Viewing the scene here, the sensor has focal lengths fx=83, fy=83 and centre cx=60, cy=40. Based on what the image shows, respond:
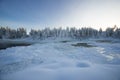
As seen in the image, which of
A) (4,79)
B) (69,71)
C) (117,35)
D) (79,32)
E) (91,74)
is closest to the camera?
(4,79)

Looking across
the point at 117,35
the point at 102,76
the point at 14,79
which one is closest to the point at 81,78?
the point at 102,76

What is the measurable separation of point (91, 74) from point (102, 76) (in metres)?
0.71

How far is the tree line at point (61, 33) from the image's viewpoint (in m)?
84.9

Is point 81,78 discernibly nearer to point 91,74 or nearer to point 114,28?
point 91,74

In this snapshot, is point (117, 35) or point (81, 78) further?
point (117, 35)

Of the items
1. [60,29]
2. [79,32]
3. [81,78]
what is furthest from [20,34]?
[81,78]

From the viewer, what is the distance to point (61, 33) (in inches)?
3878

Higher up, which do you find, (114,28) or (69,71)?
(114,28)

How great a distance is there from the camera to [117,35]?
8025 centimetres

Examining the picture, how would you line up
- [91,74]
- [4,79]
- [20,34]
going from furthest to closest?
1. [20,34]
2. [91,74]
3. [4,79]

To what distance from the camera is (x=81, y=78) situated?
5547mm

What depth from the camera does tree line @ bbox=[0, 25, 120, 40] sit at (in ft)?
279

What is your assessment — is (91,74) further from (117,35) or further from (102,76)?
(117,35)

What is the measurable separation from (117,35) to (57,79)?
3677 inches
